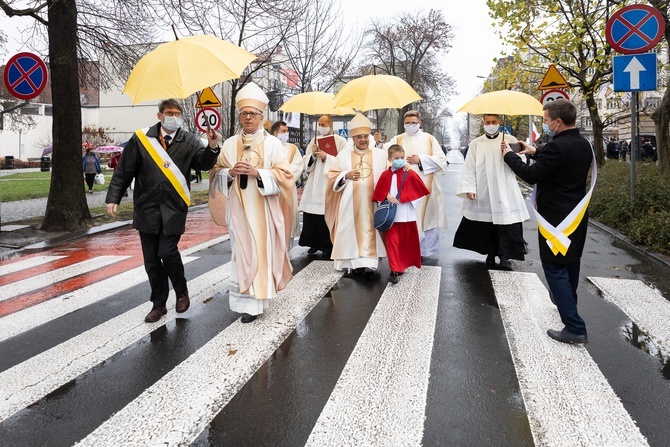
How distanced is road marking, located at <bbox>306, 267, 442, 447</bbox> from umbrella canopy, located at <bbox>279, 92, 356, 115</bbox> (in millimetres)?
3273

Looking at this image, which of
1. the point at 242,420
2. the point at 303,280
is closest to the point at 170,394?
the point at 242,420

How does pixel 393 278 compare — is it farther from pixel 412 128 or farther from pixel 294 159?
pixel 412 128

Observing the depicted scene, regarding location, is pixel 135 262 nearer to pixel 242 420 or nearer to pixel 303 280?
pixel 303 280

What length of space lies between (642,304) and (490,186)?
2463 millimetres

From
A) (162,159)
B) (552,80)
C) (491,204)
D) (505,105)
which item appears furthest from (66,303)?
(552,80)

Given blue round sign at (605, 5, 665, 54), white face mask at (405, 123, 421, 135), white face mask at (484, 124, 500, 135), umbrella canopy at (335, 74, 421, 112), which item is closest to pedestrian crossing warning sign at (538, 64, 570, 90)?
blue round sign at (605, 5, 665, 54)

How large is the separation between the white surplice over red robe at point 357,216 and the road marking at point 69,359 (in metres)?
1.93

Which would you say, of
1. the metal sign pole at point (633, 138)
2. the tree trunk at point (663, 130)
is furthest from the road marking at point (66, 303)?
the tree trunk at point (663, 130)

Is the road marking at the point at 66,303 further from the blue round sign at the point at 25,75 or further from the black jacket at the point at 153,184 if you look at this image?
the blue round sign at the point at 25,75

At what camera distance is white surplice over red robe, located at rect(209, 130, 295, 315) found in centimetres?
503

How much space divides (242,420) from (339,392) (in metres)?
0.66

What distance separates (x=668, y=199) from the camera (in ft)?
31.2

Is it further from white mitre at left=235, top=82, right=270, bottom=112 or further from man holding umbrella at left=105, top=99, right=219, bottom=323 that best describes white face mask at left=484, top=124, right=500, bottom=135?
man holding umbrella at left=105, top=99, right=219, bottom=323

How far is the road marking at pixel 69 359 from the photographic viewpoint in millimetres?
3582
